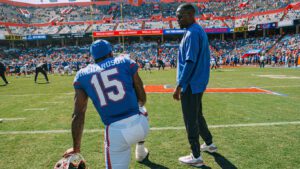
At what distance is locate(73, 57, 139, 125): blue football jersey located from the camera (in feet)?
7.67

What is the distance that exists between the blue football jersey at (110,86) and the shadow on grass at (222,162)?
175cm

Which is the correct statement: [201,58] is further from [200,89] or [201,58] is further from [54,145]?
[54,145]

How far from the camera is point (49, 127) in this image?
5.34 meters

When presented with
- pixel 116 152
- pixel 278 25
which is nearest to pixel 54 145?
pixel 116 152

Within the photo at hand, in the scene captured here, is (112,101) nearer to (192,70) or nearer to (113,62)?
(113,62)

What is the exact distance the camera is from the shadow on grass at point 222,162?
3.27 metres

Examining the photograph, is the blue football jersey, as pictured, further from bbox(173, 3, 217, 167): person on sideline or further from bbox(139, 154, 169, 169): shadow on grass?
bbox(139, 154, 169, 169): shadow on grass

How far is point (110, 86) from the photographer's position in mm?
2346

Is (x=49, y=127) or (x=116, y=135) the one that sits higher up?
(x=116, y=135)

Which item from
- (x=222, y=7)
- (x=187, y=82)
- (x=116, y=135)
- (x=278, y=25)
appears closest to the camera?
(x=116, y=135)

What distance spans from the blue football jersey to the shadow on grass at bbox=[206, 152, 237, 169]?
1748mm

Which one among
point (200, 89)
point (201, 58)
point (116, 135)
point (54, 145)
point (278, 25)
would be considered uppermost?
point (278, 25)

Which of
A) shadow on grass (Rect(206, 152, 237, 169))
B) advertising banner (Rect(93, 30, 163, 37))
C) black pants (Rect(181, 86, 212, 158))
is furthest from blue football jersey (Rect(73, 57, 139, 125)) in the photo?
advertising banner (Rect(93, 30, 163, 37))

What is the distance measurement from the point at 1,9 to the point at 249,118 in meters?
62.7
